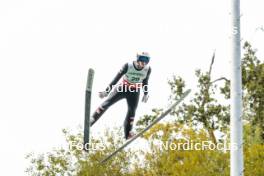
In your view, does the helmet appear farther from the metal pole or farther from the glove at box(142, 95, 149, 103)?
the metal pole

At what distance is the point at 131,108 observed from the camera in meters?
17.1

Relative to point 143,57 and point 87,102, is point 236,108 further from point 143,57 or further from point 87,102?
point 87,102

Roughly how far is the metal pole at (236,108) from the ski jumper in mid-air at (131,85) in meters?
8.17

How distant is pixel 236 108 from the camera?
824 centimetres

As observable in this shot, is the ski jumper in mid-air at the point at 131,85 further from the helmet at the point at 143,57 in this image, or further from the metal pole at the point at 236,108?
the metal pole at the point at 236,108

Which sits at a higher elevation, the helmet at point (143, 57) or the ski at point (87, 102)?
the helmet at point (143, 57)

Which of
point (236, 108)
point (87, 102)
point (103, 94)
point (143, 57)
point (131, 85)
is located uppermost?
point (143, 57)

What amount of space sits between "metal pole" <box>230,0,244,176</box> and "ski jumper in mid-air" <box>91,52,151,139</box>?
8168mm

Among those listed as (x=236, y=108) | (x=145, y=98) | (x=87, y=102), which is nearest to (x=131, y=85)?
(x=145, y=98)

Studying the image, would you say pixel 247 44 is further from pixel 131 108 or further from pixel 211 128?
pixel 131 108

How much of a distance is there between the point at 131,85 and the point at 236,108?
349 inches

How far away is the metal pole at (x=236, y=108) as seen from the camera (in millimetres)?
8148

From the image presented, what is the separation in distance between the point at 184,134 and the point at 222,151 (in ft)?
8.33

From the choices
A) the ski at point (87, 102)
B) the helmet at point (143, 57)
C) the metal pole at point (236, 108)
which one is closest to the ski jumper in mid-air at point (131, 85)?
the helmet at point (143, 57)
